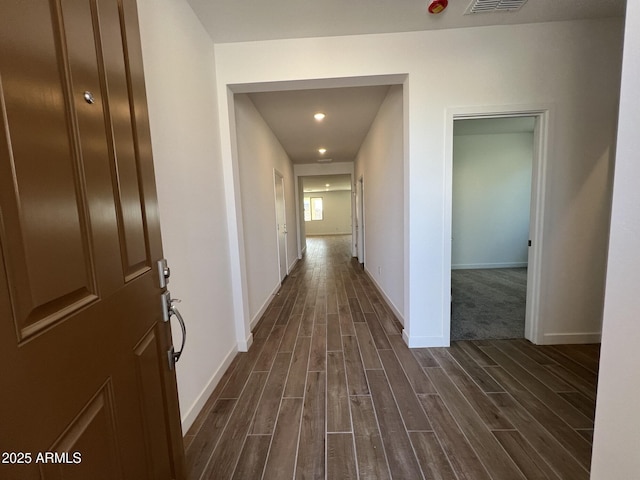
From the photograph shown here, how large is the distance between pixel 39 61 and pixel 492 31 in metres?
2.83

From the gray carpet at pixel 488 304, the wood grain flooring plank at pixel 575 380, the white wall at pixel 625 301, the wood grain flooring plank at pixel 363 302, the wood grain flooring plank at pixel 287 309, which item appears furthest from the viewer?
the wood grain flooring plank at pixel 363 302

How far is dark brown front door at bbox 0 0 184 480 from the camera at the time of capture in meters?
0.44

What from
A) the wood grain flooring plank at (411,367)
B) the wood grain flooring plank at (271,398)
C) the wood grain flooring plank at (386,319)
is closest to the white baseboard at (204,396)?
the wood grain flooring plank at (271,398)

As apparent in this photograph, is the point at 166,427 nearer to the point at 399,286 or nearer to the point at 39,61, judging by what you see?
the point at 39,61

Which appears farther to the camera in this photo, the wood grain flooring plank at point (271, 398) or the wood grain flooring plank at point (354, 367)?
the wood grain flooring plank at point (354, 367)

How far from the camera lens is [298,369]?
6.77 ft

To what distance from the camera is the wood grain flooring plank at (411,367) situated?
181 cm

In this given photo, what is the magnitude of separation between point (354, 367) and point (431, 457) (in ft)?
2.67

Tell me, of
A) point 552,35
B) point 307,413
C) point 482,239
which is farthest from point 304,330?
point 482,239

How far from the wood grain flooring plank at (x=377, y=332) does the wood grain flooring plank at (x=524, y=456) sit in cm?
102

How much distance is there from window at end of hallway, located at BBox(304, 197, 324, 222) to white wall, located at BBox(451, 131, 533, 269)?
8881 millimetres

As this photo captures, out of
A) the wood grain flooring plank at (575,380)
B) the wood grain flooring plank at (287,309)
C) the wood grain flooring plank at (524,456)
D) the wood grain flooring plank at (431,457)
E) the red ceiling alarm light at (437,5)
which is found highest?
the red ceiling alarm light at (437,5)

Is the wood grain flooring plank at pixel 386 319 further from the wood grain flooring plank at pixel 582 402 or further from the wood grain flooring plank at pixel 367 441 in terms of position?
the wood grain flooring plank at pixel 582 402

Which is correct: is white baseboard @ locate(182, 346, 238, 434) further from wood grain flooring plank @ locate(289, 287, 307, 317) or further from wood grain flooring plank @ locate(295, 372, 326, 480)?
wood grain flooring plank @ locate(289, 287, 307, 317)
